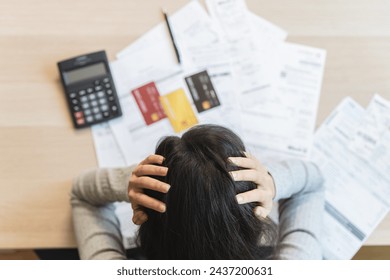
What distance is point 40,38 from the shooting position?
81 centimetres

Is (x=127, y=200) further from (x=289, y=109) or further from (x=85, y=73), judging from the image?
(x=289, y=109)

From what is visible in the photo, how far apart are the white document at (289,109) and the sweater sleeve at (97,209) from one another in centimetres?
27

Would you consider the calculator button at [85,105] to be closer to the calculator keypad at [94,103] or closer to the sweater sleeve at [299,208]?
the calculator keypad at [94,103]

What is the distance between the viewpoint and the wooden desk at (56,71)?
75 cm

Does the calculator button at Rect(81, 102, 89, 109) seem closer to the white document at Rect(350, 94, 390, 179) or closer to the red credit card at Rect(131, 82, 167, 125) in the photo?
the red credit card at Rect(131, 82, 167, 125)

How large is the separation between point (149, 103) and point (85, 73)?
141mm

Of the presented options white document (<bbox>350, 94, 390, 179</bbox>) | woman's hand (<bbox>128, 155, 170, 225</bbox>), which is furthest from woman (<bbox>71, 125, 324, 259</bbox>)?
white document (<bbox>350, 94, 390, 179</bbox>)

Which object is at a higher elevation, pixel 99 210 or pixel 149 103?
pixel 149 103

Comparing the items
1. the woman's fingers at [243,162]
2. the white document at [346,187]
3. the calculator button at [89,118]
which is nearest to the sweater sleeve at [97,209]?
the calculator button at [89,118]

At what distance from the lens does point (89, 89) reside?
2.62ft

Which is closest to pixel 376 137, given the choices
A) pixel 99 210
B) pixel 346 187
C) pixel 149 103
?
pixel 346 187

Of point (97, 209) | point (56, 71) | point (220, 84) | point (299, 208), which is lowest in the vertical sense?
point (299, 208)

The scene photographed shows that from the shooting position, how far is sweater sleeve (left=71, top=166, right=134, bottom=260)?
71cm

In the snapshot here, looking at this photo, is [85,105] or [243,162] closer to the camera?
[243,162]
